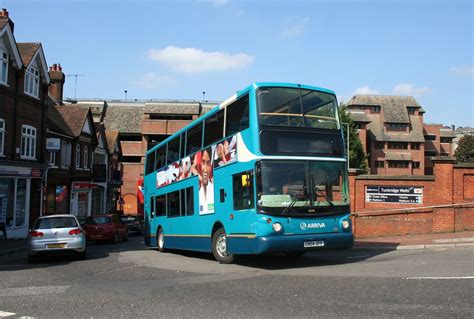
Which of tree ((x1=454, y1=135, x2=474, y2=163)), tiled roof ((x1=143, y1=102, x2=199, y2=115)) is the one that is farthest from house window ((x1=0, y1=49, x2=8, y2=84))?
tree ((x1=454, y1=135, x2=474, y2=163))

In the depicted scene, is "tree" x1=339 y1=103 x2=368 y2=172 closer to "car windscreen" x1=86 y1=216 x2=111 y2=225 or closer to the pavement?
"car windscreen" x1=86 y1=216 x2=111 y2=225

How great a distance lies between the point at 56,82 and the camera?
39562 mm

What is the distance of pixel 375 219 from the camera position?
754 inches

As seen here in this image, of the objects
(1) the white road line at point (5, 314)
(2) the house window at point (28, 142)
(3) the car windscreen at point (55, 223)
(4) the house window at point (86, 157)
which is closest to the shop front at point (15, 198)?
(2) the house window at point (28, 142)

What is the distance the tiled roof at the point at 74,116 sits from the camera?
36.3 meters

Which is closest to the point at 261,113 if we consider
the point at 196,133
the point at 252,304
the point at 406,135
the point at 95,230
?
the point at 196,133

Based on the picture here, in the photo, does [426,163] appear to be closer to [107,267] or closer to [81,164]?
[81,164]

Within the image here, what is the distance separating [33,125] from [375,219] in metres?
19.4

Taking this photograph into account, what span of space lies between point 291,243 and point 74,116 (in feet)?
101

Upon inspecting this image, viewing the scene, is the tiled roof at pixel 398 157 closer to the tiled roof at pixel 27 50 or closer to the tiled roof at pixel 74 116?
the tiled roof at pixel 74 116

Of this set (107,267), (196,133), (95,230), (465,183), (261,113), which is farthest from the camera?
(95,230)

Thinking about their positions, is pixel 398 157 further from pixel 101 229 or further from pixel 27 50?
pixel 27 50

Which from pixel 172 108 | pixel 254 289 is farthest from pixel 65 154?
pixel 172 108

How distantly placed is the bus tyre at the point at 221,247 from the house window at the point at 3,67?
54.7ft
